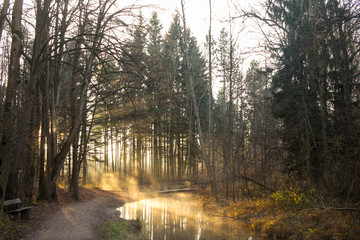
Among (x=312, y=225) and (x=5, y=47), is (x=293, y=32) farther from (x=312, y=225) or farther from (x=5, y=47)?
(x=5, y=47)

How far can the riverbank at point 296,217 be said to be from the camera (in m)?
7.68

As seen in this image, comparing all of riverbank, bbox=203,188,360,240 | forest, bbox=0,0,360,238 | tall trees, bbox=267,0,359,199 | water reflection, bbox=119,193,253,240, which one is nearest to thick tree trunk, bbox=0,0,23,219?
forest, bbox=0,0,360,238

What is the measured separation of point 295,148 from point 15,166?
1171 cm

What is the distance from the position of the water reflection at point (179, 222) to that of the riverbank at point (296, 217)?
71 cm

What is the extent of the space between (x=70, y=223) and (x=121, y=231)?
2162 millimetres

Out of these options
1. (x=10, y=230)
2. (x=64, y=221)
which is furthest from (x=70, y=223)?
(x=10, y=230)

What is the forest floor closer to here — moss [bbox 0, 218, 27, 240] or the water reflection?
moss [bbox 0, 218, 27, 240]

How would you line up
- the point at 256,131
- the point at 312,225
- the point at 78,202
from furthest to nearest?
the point at 256,131 < the point at 78,202 < the point at 312,225

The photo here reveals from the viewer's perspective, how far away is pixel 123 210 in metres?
14.6

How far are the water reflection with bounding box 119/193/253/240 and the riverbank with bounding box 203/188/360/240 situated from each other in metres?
0.71

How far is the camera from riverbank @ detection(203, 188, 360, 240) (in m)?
7.68

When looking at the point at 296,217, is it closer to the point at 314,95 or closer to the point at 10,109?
the point at 314,95

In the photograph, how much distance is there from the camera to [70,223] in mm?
9555

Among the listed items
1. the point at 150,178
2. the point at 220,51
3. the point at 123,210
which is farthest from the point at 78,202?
the point at 220,51
